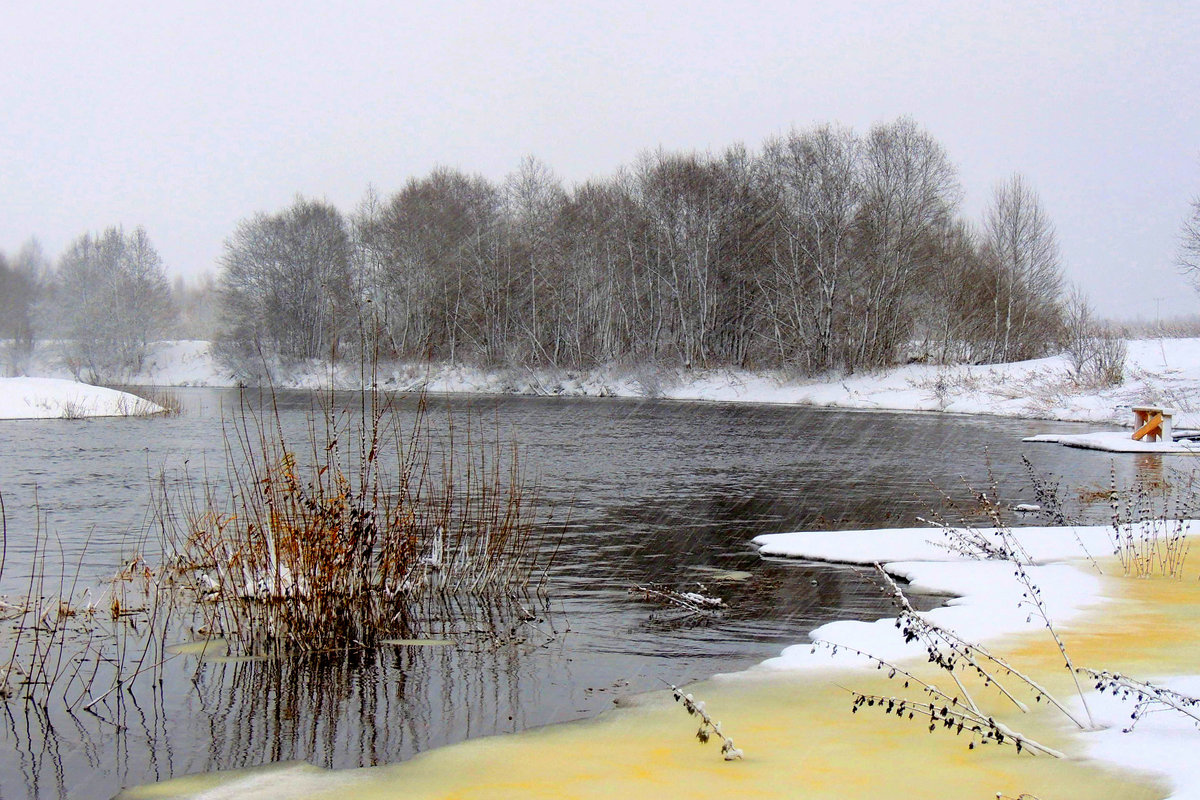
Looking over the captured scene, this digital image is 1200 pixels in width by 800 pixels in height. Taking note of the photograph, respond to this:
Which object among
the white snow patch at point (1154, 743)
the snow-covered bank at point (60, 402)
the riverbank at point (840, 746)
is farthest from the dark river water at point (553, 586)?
the snow-covered bank at point (60, 402)

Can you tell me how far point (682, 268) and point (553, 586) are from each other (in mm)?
45853

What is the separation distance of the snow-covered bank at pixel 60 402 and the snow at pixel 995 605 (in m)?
29.4

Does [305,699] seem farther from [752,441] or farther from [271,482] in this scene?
[752,441]

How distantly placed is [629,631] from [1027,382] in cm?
3886

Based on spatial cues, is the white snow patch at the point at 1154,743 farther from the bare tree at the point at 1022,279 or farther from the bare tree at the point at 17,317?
the bare tree at the point at 17,317

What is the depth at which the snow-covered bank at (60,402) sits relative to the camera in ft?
113

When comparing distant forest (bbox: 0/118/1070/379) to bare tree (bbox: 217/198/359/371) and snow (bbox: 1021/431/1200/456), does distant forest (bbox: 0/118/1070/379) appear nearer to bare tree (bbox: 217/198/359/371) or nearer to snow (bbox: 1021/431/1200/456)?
bare tree (bbox: 217/198/359/371)

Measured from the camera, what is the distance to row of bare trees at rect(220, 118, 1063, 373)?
48750 millimetres

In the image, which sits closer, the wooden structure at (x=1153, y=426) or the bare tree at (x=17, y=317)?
the wooden structure at (x=1153, y=426)

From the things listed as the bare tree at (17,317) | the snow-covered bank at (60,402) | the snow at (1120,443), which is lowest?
the snow at (1120,443)

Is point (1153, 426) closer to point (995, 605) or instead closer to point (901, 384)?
point (901, 384)

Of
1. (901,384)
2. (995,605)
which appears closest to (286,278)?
(901,384)

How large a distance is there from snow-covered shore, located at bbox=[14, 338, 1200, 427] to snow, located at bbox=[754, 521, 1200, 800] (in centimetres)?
2379

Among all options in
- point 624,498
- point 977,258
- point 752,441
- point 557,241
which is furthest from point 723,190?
point 624,498
